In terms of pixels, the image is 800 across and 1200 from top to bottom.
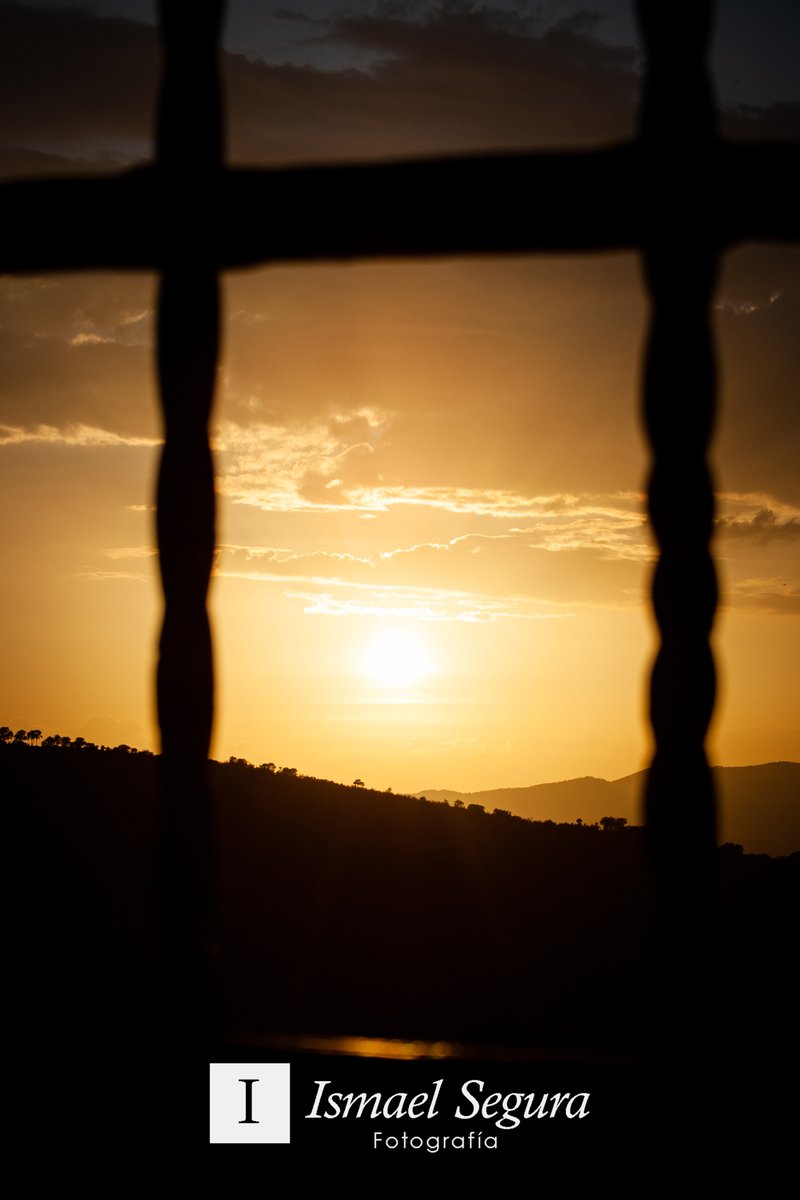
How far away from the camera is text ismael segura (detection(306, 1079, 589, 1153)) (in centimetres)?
206

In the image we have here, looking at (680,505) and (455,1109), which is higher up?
(680,505)

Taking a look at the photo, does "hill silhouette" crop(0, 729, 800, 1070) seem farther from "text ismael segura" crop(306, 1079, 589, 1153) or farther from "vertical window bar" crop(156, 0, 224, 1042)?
"vertical window bar" crop(156, 0, 224, 1042)

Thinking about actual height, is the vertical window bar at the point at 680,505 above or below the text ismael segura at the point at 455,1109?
above

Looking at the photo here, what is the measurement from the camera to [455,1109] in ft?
7.02

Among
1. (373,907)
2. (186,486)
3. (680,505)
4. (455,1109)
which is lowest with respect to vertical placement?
(455,1109)

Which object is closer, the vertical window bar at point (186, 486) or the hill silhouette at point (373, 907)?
the vertical window bar at point (186, 486)

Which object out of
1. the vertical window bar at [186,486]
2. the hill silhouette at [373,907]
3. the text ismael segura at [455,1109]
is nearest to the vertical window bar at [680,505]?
the text ismael segura at [455,1109]

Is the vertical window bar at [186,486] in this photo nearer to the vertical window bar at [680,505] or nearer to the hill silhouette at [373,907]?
the vertical window bar at [680,505]

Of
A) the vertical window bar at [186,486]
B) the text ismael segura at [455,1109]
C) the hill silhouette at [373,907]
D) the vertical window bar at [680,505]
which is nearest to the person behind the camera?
the text ismael segura at [455,1109]

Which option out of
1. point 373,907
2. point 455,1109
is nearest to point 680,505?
point 455,1109

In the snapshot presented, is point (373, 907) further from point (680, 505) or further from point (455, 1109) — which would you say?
point (680, 505)

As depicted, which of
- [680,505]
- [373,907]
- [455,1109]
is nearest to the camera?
[455,1109]

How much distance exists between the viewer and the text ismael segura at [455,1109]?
2062 millimetres

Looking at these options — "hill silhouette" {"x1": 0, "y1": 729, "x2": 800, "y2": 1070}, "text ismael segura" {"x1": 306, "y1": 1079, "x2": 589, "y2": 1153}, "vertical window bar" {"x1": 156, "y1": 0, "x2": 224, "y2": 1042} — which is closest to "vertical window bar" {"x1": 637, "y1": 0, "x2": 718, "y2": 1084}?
"text ismael segura" {"x1": 306, "y1": 1079, "x2": 589, "y2": 1153}
